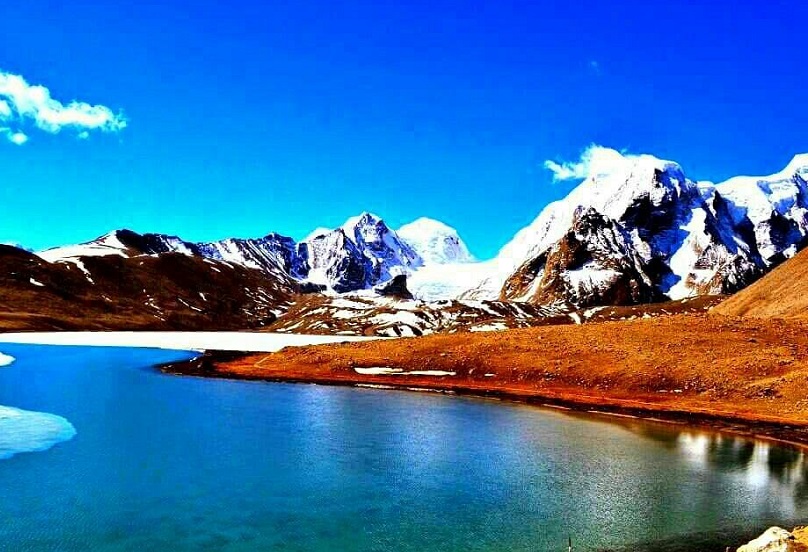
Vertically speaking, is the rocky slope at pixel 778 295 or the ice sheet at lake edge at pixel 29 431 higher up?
the rocky slope at pixel 778 295

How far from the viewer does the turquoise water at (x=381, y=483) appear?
78.3ft

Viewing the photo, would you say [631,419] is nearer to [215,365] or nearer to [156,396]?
[156,396]

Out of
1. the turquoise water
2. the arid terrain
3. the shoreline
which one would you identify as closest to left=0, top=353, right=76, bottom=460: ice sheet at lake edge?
the turquoise water

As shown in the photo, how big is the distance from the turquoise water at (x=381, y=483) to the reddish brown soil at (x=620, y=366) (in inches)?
409

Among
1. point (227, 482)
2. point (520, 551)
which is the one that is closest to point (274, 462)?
point (227, 482)

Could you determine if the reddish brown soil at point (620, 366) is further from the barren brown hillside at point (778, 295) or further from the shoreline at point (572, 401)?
the barren brown hillside at point (778, 295)

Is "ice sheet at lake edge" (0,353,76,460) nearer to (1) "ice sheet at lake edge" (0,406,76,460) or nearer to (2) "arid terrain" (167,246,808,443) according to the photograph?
(1) "ice sheet at lake edge" (0,406,76,460)

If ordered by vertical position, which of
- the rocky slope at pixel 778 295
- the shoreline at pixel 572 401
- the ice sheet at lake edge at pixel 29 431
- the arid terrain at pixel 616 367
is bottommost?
the ice sheet at lake edge at pixel 29 431

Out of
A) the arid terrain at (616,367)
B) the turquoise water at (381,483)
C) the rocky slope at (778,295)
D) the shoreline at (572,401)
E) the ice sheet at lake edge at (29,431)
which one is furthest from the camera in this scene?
the rocky slope at (778,295)

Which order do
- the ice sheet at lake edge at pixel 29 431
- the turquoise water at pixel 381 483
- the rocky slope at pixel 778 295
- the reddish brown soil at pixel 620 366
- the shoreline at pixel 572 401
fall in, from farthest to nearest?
the rocky slope at pixel 778 295
the reddish brown soil at pixel 620 366
the shoreline at pixel 572 401
the ice sheet at lake edge at pixel 29 431
the turquoise water at pixel 381 483

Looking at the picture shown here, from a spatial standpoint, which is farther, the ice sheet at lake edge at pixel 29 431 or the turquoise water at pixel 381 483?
the ice sheet at lake edge at pixel 29 431

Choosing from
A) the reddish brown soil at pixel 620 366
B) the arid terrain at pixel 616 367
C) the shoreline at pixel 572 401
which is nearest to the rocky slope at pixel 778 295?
the arid terrain at pixel 616 367

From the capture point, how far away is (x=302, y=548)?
22500 millimetres

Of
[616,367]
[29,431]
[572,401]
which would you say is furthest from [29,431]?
[616,367]
